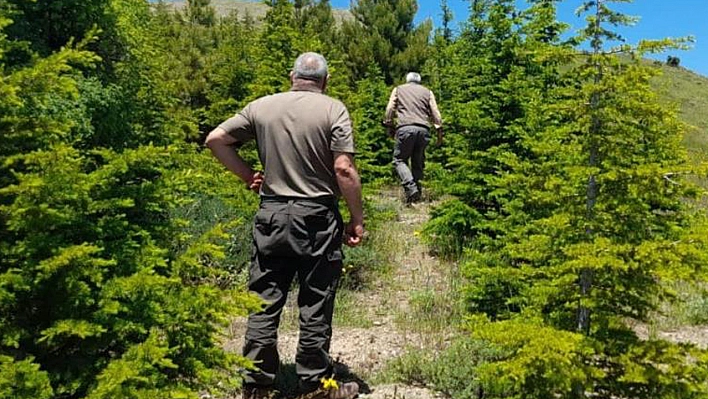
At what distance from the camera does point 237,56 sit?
11.8m

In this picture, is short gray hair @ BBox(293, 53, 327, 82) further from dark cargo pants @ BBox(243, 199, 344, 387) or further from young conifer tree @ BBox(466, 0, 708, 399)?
young conifer tree @ BBox(466, 0, 708, 399)

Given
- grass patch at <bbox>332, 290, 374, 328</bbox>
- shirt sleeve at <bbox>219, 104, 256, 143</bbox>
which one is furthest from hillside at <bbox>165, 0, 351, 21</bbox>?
Result: shirt sleeve at <bbox>219, 104, 256, 143</bbox>

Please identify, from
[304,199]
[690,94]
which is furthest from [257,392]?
[690,94]

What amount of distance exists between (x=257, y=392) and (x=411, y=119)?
6700 mm

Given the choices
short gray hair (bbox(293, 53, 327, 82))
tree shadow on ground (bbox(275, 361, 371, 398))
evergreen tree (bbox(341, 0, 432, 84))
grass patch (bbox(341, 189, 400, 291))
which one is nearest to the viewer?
short gray hair (bbox(293, 53, 327, 82))

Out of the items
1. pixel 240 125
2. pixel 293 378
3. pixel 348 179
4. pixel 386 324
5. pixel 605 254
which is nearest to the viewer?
pixel 605 254

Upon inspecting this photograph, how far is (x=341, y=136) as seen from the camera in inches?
149

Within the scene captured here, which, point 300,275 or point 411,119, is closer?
point 300,275

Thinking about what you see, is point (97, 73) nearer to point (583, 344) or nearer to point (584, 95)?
point (584, 95)

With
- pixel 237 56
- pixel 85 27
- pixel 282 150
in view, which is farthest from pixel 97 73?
pixel 237 56

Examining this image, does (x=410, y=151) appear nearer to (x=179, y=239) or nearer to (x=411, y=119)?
(x=411, y=119)

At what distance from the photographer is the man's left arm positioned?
399 cm

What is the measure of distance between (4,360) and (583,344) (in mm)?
2679

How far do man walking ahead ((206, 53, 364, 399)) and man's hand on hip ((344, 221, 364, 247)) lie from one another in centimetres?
3
